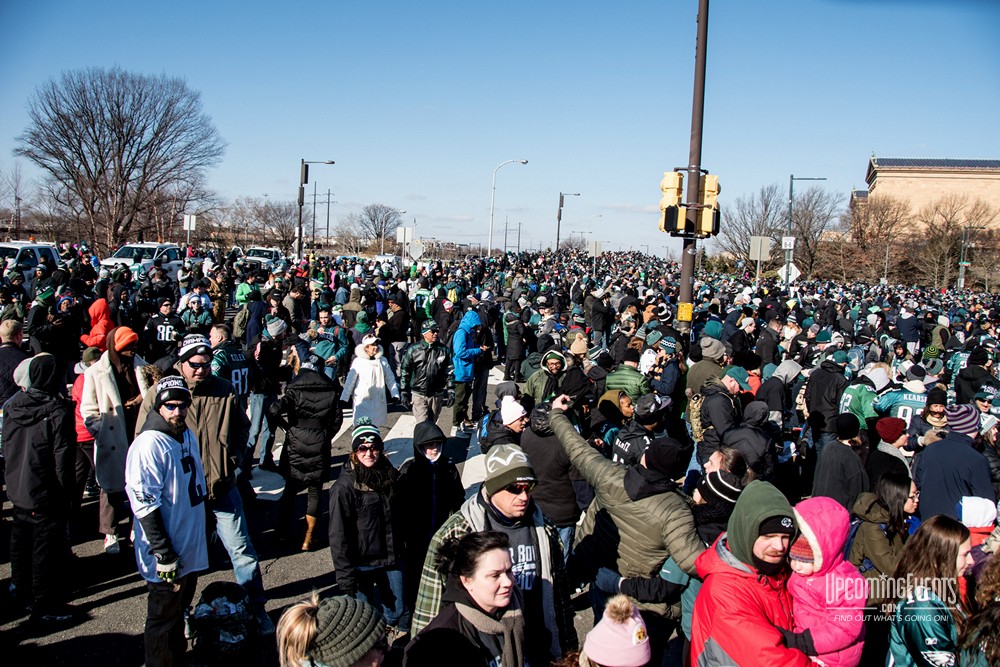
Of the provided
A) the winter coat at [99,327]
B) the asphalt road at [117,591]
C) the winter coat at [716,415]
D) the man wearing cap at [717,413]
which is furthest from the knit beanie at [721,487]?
the winter coat at [99,327]

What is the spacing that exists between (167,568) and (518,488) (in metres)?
2.09

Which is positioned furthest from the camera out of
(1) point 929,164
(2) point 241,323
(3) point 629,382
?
(1) point 929,164

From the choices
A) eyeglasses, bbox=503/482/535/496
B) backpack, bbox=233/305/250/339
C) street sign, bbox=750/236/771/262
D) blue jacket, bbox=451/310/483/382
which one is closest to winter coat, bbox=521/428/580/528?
eyeglasses, bbox=503/482/535/496

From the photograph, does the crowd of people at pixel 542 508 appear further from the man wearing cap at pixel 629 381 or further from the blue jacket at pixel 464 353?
the blue jacket at pixel 464 353

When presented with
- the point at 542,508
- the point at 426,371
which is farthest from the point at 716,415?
the point at 426,371

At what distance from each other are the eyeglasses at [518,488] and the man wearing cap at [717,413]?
11.0 feet

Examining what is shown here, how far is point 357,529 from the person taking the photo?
15.4 feet

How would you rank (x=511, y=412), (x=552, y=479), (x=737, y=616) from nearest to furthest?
(x=737, y=616), (x=552, y=479), (x=511, y=412)

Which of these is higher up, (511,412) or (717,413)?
(511,412)

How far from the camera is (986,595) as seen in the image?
331cm

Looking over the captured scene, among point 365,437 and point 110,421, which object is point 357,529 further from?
point 110,421

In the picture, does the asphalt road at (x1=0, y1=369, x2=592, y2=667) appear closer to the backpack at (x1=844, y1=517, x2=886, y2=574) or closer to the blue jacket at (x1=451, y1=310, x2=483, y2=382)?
the backpack at (x1=844, y1=517, x2=886, y2=574)

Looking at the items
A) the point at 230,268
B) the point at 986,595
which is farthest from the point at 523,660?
the point at 230,268

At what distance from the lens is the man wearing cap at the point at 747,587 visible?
114 inches
